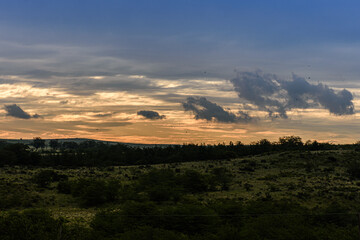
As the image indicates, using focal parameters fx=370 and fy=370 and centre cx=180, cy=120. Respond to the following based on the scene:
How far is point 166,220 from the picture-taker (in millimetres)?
37250

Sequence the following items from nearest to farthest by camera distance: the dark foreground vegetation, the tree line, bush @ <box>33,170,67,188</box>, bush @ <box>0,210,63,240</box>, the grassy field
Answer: bush @ <box>0,210,63,240</box> → the dark foreground vegetation → the grassy field → bush @ <box>33,170,67,188</box> → the tree line

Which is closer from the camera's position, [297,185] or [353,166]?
[297,185]

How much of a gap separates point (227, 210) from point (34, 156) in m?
115

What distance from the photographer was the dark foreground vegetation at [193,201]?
33.9 meters

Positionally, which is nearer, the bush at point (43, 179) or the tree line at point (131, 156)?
the bush at point (43, 179)

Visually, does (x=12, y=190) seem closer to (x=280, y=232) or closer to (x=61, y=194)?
(x=61, y=194)

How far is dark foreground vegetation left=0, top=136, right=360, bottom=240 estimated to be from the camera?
33.9 meters

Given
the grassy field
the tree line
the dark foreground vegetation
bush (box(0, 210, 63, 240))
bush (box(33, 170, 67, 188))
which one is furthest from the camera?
the tree line

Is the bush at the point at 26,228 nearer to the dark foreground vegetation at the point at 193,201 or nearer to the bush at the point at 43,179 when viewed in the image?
the dark foreground vegetation at the point at 193,201

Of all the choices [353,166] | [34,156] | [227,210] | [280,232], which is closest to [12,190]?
[227,210]

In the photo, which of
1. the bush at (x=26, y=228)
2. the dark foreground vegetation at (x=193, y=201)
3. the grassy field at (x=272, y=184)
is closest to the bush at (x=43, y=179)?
the dark foreground vegetation at (x=193, y=201)

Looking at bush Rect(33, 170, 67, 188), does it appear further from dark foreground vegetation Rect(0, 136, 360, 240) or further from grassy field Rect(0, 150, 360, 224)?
grassy field Rect(0, 150, 360, 224)

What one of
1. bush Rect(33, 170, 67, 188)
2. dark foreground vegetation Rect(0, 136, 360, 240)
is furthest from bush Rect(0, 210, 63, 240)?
bush Rect(33, 170, 67, 188)

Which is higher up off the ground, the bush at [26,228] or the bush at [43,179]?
the bush at [26,228]
